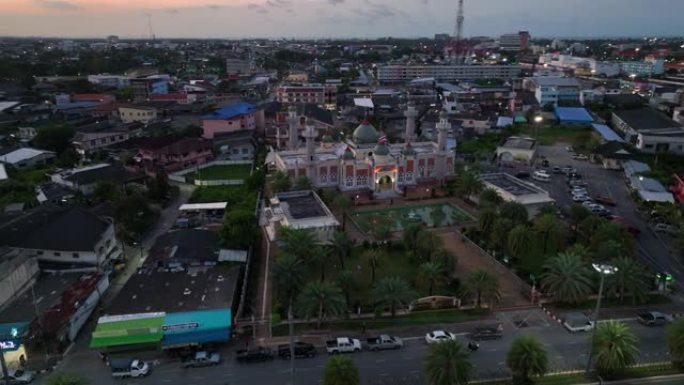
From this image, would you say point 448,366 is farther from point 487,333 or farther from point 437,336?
point 487,333

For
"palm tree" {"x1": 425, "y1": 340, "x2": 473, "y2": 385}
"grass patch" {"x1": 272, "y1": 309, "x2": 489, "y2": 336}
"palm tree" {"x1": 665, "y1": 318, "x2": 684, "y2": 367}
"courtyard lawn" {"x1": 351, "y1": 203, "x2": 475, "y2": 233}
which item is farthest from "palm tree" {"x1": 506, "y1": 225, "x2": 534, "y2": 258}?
"palm tree" {"x1": 425, "y1": 340, "x2": 473, "y2": 385}

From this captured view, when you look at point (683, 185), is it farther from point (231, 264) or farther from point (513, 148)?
point (231, 264)

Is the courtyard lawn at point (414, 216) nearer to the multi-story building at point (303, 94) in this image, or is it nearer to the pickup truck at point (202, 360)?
the pickup truck at point (202, 360)

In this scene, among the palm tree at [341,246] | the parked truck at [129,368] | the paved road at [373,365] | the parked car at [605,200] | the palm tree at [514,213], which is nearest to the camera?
the paved road at [373,365]

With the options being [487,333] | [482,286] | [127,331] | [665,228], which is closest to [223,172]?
[127,331]

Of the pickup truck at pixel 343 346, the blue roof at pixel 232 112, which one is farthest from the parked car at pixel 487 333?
the blue roof at pixel 232 112
